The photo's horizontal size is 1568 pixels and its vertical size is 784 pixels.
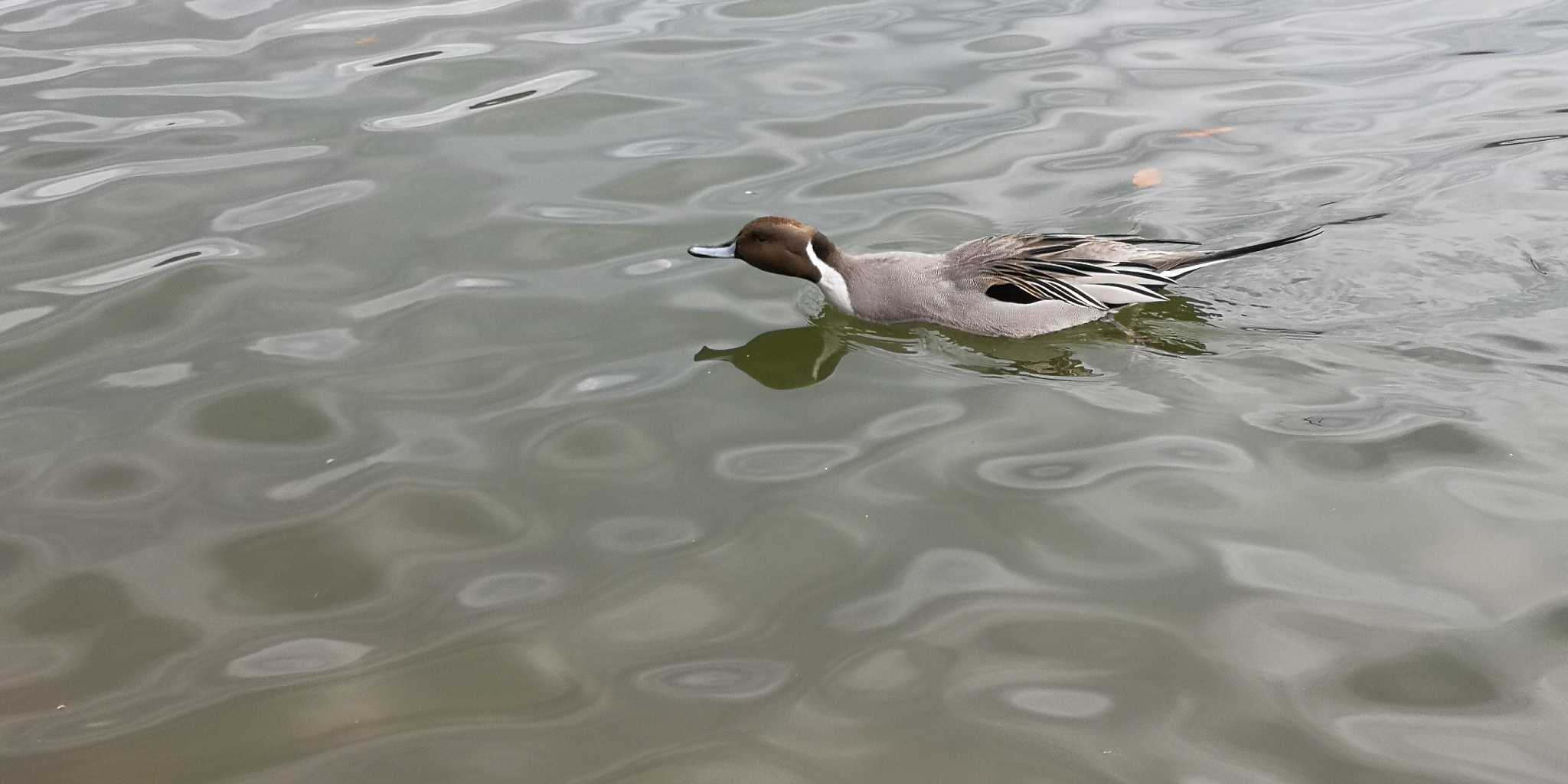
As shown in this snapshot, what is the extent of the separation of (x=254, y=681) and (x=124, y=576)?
0.83 m

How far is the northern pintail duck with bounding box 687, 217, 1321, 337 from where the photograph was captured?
588 cm

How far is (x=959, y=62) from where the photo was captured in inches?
356

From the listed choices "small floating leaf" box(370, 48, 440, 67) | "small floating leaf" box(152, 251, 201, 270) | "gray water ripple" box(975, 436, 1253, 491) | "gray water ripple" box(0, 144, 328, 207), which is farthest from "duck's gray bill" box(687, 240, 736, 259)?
"small floating leaf" box(370, 48, 440, 67)

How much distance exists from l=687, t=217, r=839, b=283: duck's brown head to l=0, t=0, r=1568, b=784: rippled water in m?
0.23

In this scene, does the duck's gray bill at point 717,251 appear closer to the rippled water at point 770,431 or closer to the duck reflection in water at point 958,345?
the rippled water at point 770,431

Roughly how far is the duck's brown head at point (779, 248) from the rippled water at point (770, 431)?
0.23 m

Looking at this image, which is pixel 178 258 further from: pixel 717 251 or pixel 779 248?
pixel 779 248

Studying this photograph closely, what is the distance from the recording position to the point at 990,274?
5.91 meters

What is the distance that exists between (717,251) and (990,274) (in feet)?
3.93

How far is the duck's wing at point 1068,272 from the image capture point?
19.3 feet

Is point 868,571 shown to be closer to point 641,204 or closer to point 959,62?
point 641,204

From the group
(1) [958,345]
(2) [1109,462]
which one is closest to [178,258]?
(1) [958,345]

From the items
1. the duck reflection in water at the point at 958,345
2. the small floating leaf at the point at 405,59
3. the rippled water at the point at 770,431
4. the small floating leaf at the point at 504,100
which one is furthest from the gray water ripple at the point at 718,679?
the small floating leaf at the point at 405,59

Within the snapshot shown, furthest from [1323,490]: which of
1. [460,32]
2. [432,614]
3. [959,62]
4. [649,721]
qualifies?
[460,32]
